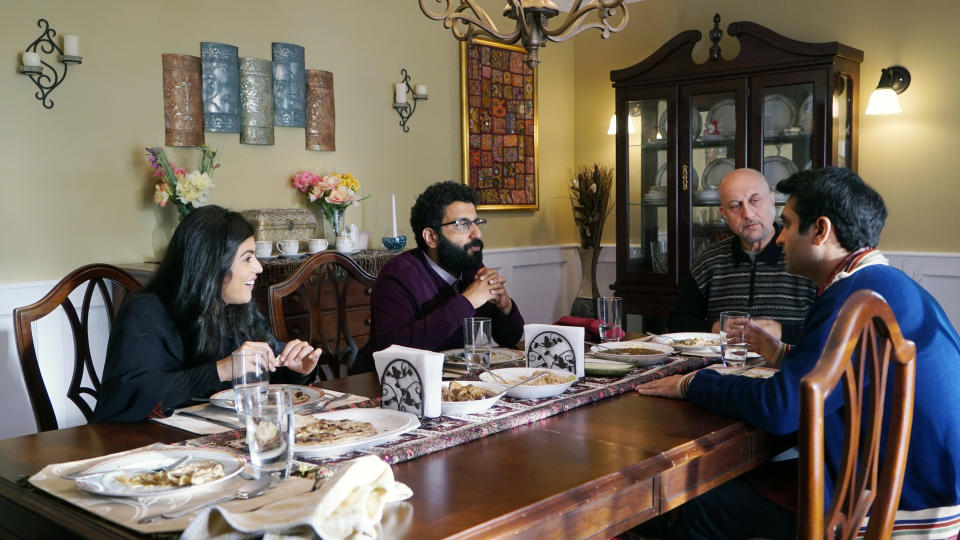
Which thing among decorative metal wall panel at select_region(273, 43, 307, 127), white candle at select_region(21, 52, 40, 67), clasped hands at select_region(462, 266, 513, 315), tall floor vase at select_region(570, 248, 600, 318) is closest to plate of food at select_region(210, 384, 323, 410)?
clasped hands at select_region(462, 266, 513, 315)

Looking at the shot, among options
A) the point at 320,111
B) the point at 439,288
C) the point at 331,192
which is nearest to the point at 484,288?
the point at 439,288

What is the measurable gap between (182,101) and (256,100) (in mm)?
334

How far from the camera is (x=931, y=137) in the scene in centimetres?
395

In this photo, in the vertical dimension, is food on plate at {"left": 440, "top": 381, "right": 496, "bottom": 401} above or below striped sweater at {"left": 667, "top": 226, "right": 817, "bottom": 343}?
below

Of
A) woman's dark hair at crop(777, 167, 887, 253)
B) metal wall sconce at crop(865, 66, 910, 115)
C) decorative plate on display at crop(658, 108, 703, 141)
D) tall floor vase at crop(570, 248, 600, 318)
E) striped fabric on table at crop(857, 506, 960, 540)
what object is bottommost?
striped fabric on table at crop(857, 506, 960, 540)

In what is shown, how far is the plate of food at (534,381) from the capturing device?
5.57 ft

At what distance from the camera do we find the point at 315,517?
0.97 metres

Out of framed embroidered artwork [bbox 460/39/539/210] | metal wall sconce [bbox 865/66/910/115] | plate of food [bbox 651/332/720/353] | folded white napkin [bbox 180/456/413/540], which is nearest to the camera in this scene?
folded white napkin [bbox 180/456/413/540]

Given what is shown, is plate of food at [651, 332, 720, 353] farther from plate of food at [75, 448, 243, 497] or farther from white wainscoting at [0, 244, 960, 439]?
white wainscoting at [0, 244, 960, 439]

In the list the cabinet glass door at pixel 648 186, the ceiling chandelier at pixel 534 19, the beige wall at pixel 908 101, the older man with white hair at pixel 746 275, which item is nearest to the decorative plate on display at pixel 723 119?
the cabinet glass door at pixel 648 186

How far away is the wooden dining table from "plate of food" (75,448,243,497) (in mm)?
52

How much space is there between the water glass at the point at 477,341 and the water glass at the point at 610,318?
1.41ft

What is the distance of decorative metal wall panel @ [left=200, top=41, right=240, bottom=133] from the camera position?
343 cm

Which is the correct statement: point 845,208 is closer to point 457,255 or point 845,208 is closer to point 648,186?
point 457,255
